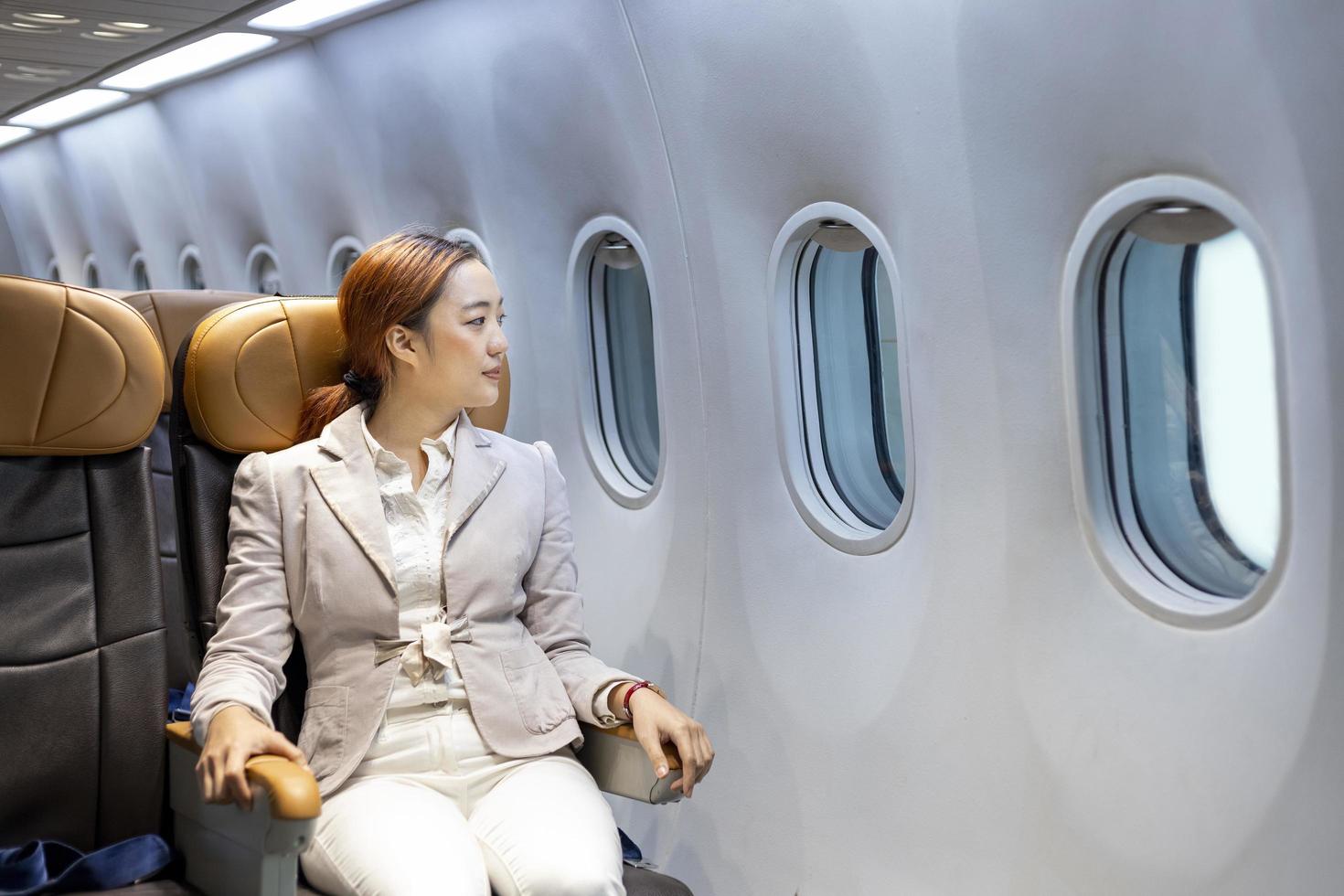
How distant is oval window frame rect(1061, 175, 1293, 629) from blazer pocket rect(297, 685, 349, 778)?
1.72 metres

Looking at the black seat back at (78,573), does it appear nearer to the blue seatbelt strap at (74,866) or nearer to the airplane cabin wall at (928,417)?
the blue seatbelt strap at (74,866)

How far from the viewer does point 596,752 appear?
2.66m

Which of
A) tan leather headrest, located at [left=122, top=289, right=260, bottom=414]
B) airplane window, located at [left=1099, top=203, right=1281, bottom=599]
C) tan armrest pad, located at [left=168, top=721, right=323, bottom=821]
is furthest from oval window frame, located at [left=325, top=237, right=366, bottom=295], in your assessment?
tan armrest pad, located at [left=168, top=721, right=323, bottom=821]

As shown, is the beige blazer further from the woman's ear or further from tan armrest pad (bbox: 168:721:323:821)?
tan armrest pad (bbox: 168:721:323:821)

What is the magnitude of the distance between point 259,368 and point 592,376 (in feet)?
6.97

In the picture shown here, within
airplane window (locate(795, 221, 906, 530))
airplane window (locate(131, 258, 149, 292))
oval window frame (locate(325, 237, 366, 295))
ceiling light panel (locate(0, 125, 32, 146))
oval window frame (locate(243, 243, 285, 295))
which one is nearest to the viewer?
airplane window (locate(795, 221, 906, 530))

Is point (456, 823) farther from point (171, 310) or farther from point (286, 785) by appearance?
point (171, 310)

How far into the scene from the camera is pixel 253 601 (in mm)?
2504

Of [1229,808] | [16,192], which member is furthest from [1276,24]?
[16,192]

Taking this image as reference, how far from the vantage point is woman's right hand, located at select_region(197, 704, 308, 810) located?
210cm

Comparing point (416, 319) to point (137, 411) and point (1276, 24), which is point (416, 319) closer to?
point (137, 411)

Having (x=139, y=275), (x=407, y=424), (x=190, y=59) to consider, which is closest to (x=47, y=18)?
(x=190, y=59)

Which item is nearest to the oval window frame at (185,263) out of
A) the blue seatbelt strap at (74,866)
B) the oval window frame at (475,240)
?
the oval window frame at (475,240)

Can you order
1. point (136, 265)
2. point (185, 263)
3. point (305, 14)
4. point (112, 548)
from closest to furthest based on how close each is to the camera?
point (112, 548) < point (305, 14) < point (185, 263) < point (136, 265)
